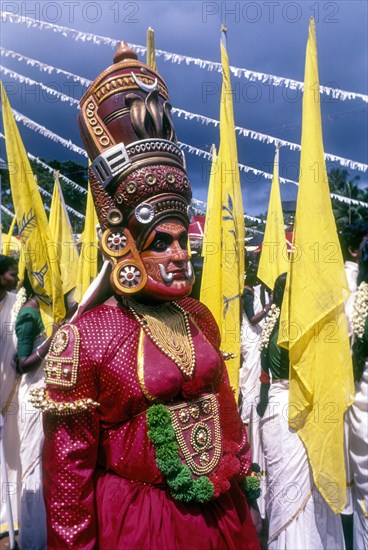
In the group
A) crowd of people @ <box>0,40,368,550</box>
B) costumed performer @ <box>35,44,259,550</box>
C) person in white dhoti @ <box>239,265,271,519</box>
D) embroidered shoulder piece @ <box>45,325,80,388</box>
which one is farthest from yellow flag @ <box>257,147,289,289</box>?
embroidered shoulder piece @ <box>45,325,80,388</box>

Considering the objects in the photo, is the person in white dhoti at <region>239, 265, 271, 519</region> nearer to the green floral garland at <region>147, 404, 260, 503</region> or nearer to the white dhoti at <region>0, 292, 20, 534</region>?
the white dhoti at <region>0, 292, 20, 534</region>

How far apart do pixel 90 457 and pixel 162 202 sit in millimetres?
1117

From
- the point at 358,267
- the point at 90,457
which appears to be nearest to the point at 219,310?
the point at 358,267

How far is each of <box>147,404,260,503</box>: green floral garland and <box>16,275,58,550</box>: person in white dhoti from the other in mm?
2132

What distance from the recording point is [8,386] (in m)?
4.21

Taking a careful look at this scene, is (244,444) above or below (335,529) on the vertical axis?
above

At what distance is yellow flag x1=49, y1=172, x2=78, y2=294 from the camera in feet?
18.7

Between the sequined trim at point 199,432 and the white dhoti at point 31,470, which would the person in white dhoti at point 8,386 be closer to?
the white dhoti at point 31,470

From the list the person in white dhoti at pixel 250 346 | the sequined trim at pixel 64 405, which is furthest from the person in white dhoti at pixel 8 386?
the person in white dhoti at pixel 250 346

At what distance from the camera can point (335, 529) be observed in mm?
3547

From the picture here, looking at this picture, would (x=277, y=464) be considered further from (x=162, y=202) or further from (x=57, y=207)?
(x=57, y=207)

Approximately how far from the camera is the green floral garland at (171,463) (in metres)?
1.93

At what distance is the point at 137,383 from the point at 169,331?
1.02ft

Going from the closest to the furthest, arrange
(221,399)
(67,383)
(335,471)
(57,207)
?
(67,383) < (221,399) < (335,471) < (57,207)
